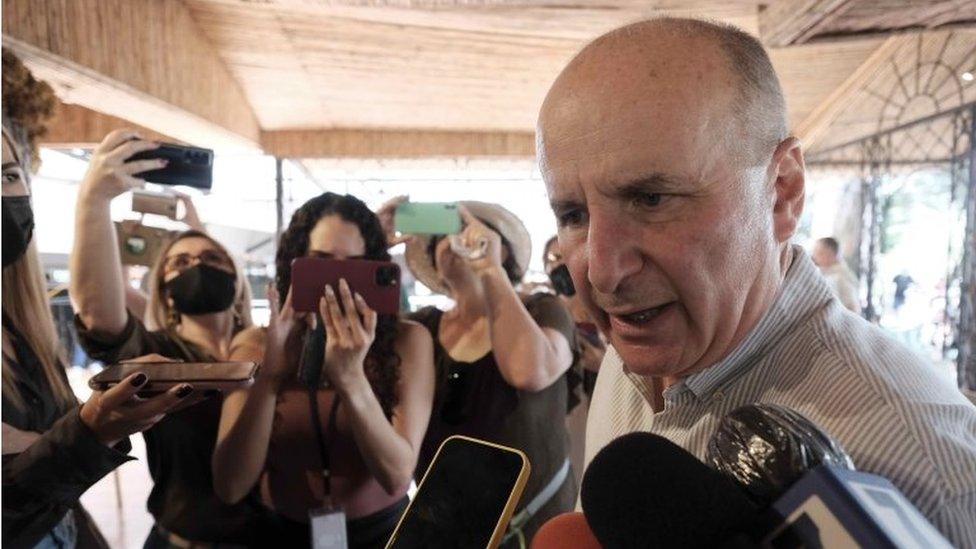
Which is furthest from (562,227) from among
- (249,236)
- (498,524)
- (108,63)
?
(249,236)

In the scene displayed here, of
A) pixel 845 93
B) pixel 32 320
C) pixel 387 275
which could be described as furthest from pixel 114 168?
pixel 845 93

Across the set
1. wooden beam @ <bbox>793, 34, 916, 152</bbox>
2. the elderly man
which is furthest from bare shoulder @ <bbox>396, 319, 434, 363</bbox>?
wooden beam @ <bbox>793, 34, 916, 152</bbox>

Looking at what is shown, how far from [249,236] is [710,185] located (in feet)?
5.85

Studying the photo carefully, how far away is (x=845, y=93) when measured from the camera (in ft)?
10.4

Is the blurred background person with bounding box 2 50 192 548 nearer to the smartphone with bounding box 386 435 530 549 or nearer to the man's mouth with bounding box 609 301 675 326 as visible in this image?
the smartphone with bounding box 386 435 530 549

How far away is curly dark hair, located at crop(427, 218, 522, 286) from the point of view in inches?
63.6

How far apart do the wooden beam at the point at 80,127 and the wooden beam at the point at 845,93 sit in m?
2.80

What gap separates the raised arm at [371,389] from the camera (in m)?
1.07

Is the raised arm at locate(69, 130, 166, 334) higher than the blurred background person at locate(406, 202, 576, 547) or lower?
higher

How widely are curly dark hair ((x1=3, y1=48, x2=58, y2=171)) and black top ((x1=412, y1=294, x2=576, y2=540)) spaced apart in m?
0.91

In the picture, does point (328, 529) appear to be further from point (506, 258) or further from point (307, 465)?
point (506, 258)

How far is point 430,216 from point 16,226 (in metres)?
0.75

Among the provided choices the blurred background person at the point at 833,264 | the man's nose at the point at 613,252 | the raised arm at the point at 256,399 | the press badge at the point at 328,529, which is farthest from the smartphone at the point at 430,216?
the blurred background person at the point at 833,264

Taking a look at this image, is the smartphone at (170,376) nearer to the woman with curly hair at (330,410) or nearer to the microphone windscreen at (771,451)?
the woman with curly hair at (330,410)
